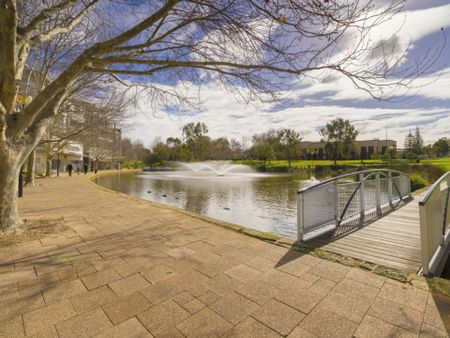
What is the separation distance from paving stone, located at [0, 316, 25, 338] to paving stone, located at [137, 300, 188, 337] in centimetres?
98

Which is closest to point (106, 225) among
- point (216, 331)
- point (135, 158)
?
point (216, 331)

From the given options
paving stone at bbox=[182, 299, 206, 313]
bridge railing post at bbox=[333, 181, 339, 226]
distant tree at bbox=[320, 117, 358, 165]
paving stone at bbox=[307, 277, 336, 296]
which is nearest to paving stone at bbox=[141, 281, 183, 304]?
paving stone at bbox=[182, 299, 206, 313]

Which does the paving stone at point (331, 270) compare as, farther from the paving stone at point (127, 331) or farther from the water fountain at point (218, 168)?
the water fountain at point (218, 168)

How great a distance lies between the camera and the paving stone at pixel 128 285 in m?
2.78

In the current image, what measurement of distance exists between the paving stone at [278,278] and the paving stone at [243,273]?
0.12 meters

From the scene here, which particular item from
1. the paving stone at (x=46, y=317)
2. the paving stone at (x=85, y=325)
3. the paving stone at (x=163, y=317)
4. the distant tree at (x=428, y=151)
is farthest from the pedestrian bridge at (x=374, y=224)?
the distant tree at (x=428, y=151)

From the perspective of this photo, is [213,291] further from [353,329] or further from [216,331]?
[353,329]

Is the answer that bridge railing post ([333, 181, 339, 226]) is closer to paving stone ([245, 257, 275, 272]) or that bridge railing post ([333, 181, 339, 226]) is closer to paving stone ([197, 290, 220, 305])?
paving stone ([245, 257, 275, 272])

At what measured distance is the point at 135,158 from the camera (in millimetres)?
74938

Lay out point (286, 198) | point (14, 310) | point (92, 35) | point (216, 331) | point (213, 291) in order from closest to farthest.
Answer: point (216, 331)
point (14, 310)
point (213, 291)
point (92, 35)
point (286, 198)

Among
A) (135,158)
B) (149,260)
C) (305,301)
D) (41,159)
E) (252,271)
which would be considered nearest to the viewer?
(305,301)

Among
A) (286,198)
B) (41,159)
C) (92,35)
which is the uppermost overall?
(92,35)

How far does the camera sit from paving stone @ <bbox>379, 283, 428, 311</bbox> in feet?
8.29

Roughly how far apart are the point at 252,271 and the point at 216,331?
1258 millimetres
